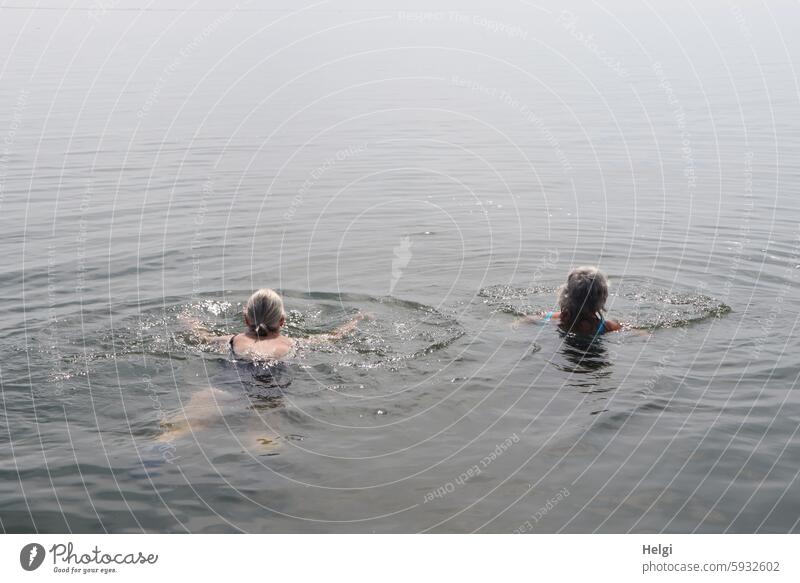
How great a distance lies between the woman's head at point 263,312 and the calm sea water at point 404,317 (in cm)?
57

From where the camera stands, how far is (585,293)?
10281mm

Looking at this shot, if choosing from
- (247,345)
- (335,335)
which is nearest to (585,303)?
(335,335)

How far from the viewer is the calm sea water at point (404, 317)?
7.03 meters

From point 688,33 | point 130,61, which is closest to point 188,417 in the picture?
point 130,61

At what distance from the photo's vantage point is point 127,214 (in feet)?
59.2

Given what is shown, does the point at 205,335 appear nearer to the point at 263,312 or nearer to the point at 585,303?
the point at 263,312

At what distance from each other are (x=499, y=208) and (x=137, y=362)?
1083cm

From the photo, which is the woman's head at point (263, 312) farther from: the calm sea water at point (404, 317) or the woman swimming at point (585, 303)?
the woman swimming at point (585, 303)

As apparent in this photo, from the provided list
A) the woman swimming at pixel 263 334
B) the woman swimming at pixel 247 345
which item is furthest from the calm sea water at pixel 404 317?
the woman swimming at pixel 263 334

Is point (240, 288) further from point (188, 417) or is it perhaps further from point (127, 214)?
point (127, 214)

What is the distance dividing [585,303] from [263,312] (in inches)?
162

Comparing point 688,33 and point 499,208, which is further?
point 688,33

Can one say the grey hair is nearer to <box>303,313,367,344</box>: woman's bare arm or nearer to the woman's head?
<box>303,313,367,344</box>: woman's bare arm

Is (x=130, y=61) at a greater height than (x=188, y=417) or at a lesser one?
greater
